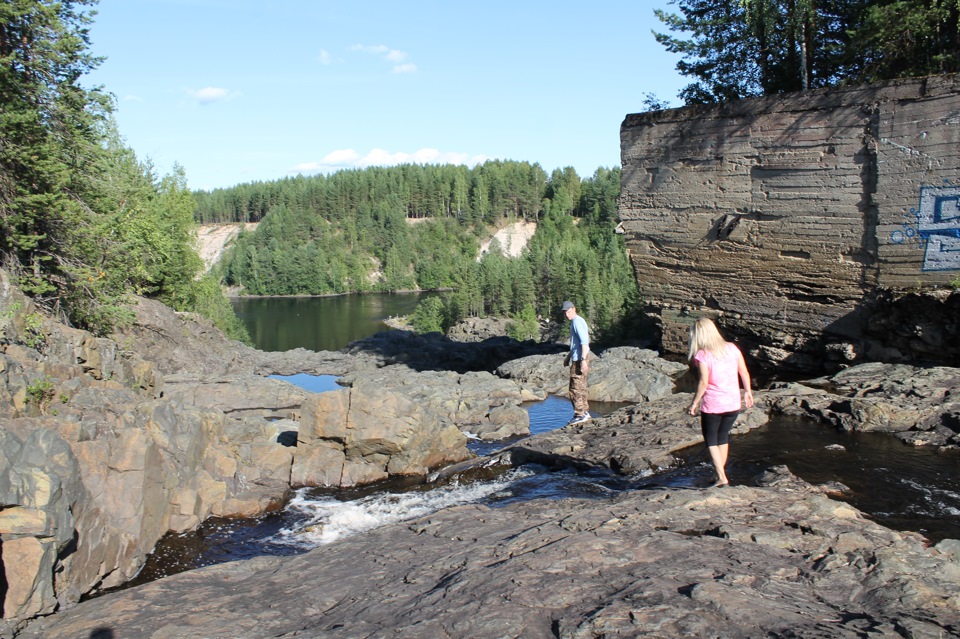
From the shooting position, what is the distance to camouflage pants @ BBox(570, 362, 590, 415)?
42.0 ft

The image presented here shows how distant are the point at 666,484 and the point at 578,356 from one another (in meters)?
3.20

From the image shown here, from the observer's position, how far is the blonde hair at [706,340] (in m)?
7.55

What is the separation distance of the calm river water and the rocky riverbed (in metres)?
0.39

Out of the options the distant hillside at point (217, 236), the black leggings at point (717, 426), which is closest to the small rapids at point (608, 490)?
the black leggings at point (717, 426)

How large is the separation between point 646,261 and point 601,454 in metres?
10.5

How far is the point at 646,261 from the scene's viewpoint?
21.0 m

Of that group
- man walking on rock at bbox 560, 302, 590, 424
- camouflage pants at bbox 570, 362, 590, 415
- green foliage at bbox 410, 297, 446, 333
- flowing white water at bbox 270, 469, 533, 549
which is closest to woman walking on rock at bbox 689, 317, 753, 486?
man walking on rock at bbox 560, 302, 590, 424

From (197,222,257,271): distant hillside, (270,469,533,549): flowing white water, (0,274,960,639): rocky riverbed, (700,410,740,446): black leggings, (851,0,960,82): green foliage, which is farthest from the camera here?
(197,222,257,271): distant hillside

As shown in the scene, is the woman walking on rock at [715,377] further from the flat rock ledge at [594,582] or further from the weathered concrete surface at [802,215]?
the weathered concrete surface at [802,215]

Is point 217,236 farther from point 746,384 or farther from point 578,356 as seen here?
point 746,384

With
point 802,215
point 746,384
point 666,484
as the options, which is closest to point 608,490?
point 666,484

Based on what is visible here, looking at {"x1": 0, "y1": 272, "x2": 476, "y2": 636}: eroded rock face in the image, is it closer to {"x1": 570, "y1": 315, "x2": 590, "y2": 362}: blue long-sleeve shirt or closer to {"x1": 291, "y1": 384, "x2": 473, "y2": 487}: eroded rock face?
{"x1": 291, "y1": 384, "x2": 473, "y2": 487}: eroded rock face

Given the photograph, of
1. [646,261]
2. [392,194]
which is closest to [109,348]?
[646,261]

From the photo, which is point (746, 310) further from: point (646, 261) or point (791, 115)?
point (791, 115)
